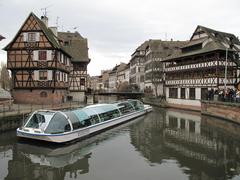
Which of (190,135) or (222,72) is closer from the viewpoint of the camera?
(190,135)

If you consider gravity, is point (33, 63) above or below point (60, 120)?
above

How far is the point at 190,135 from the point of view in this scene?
21.9 m

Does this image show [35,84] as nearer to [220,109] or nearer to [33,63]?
[33,63]

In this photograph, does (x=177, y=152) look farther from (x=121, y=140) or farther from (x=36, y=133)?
(x=36, y=133)

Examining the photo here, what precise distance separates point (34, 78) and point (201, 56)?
22138mm

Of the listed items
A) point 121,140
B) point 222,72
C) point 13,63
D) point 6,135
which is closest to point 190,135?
point 121,140

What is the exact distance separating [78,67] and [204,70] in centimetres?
1875

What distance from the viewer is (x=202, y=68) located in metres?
37.9

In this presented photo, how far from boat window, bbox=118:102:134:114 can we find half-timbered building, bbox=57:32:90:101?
1406cm

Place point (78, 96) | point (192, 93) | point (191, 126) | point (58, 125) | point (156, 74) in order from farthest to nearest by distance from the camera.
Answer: point (156, 74)
point (78, 96)
point (192, 93)
point (191, 126)
point (58, 125)

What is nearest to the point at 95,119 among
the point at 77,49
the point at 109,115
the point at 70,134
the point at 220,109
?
the point at 109,115

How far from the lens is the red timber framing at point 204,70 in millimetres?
35688

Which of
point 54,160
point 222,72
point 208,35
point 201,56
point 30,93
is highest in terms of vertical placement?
point 208,35

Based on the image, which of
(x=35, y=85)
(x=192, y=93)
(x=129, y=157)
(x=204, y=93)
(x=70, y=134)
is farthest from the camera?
(x=192, y=93)
